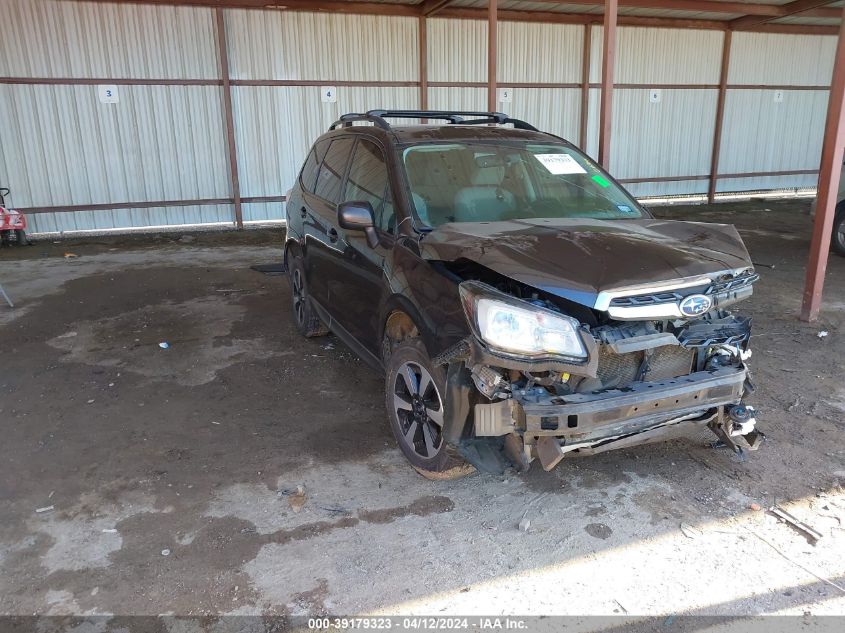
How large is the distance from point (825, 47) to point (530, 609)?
1703 cm

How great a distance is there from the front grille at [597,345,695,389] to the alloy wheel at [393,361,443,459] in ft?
2.49

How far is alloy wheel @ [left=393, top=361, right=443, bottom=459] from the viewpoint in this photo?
10.2ft

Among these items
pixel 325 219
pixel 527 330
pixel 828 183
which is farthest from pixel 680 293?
pixel 828 183

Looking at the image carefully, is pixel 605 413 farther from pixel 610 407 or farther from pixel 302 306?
pixel 302 306

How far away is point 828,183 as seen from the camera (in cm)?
562

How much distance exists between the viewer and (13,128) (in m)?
10.5

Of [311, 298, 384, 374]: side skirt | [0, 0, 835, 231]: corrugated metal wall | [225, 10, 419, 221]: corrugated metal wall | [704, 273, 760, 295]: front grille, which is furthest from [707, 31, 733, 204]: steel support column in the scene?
[704, 273, 760, 295]: front grille

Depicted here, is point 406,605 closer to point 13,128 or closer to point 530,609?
point 530,609

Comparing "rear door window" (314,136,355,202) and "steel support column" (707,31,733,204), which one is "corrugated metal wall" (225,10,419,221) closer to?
"steel support column" (707,31,733,204)

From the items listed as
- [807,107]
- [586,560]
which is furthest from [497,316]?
[807,107]

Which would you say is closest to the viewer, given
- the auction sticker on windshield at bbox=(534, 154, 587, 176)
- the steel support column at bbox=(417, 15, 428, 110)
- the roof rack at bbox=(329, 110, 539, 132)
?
the auction sticker on windshield at bbox=(534, 154, 587, 176)

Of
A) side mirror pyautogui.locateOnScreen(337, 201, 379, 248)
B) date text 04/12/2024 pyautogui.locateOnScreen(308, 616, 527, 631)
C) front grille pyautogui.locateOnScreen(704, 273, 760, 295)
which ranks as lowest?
date text 04/12/2024 pyautogui.locateOnScreen(308, 616, 527, 631)

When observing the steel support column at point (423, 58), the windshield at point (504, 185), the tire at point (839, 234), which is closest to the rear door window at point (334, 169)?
the windshield at point (504, 185)

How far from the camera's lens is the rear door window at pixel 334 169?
449 centimetres
